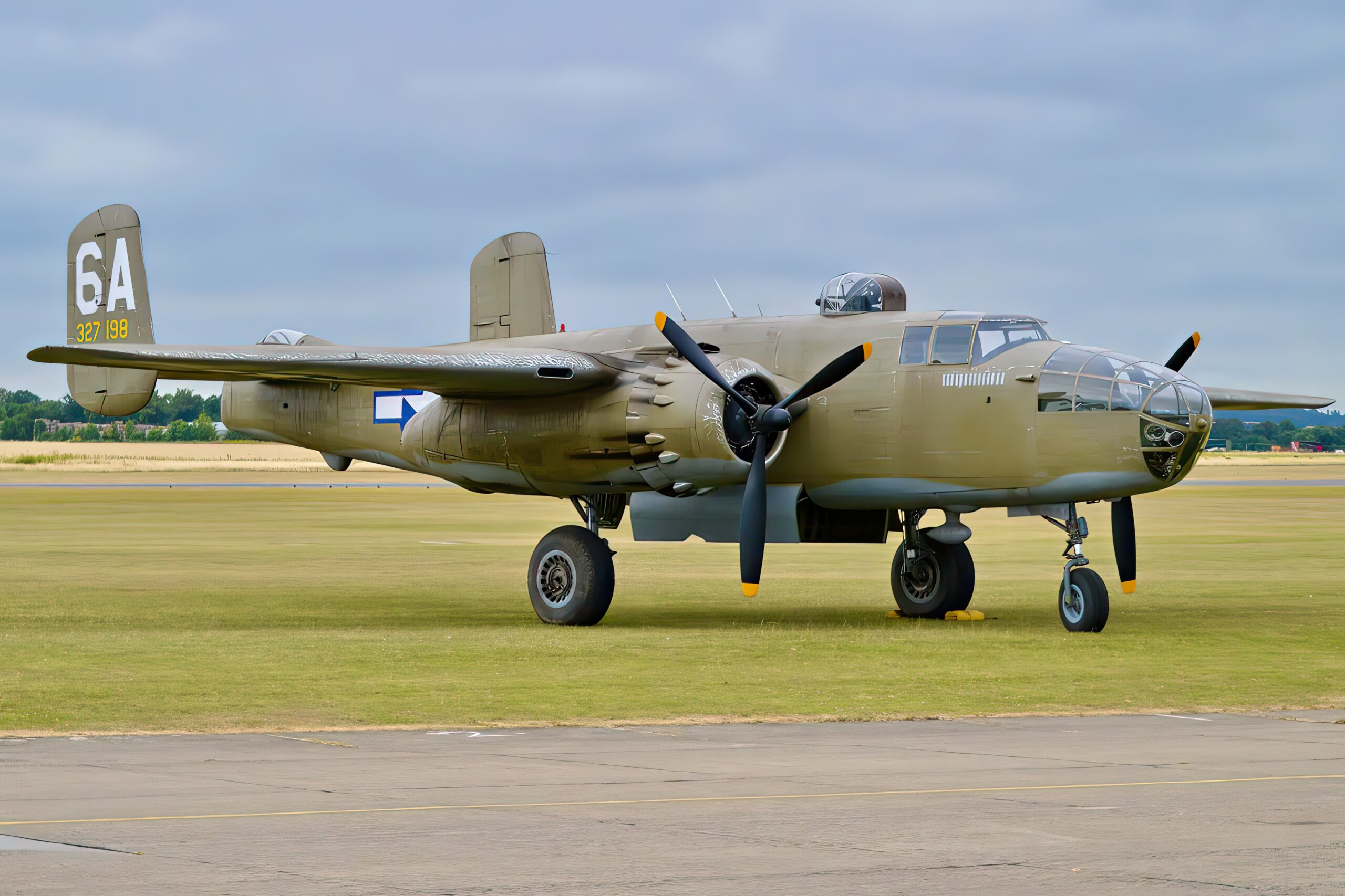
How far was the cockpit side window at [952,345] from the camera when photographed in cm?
2216

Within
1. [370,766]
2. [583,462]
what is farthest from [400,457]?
[370,766]

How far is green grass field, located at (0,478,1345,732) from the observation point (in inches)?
593

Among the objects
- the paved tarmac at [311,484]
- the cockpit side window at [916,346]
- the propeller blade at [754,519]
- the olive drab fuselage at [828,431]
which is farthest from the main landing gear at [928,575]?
the paved tarmac at [311,484]

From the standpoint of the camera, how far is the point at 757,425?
72.5ft

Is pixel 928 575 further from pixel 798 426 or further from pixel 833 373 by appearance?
pixel 833 373

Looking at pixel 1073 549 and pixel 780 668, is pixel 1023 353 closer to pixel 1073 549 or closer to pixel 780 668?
pixel 1073 549

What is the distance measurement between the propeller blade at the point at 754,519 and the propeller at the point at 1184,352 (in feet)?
19.3

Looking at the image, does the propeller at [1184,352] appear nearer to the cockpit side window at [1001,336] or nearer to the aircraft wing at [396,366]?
the cockpit side window at [1001,336]

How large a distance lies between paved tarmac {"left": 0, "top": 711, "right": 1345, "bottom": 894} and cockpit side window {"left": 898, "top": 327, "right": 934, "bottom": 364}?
9.29m

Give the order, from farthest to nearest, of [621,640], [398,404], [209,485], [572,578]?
[209,485] < [398,404] < [572,578] < [621,640]

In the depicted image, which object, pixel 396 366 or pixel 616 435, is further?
pixel 616 435

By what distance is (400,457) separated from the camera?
26.9 m

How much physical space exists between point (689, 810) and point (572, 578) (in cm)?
1357

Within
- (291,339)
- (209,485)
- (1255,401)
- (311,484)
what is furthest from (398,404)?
(311,484)
